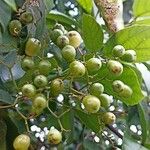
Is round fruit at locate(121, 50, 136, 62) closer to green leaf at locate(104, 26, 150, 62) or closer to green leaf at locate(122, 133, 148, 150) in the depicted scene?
green leaf at locate(104, 26, 150, 62)

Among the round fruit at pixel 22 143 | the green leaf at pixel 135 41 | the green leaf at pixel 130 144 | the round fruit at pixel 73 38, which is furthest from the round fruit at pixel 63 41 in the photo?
the green leaf at pixel 130 144

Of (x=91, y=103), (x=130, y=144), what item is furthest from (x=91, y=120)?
(x=91, y=103)

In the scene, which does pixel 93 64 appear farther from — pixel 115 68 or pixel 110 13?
pixel 110 13

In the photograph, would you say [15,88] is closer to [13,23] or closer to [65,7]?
[13,23]

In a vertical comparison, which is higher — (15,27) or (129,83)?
(15,27)

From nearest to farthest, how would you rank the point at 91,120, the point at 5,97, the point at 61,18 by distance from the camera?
the point at 5,97 < the point at 91,120 < the point at 61,18

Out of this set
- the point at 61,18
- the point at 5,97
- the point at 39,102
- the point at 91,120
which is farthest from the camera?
the point at 61,18
